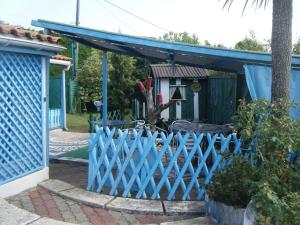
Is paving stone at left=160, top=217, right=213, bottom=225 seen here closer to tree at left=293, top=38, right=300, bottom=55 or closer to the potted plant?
the potted plant

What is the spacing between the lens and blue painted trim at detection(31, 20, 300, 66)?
20.0ft

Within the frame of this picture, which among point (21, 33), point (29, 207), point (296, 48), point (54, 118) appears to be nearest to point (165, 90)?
point (54, 118)

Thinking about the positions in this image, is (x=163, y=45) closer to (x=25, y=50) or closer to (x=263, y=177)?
(x=25, y=50)

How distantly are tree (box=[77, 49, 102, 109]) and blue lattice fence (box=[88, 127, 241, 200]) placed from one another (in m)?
15.7

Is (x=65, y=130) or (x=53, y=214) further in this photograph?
(x=65, y=130)

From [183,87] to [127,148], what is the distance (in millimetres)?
10765

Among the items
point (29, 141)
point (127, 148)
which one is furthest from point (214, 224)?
point (29, 141)

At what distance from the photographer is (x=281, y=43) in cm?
499

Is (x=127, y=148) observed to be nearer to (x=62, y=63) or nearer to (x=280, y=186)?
(x=280, y=186)

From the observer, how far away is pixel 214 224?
16.2ft

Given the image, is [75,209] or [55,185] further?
[55,185]

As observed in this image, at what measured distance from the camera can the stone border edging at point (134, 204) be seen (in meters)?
5.36

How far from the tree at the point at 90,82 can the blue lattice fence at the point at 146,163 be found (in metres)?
15.7

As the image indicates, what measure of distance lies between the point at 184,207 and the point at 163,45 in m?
2.73
